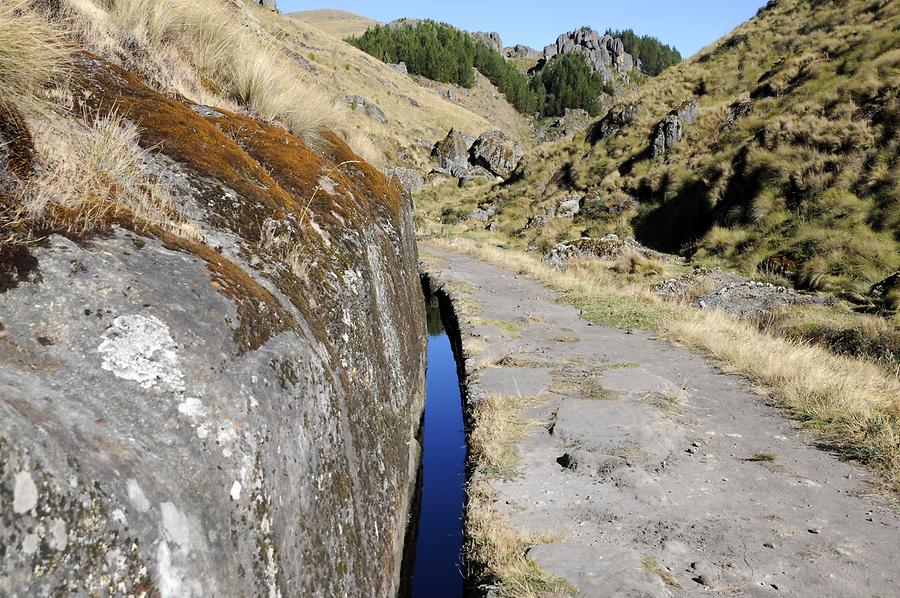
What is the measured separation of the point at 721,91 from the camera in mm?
24922

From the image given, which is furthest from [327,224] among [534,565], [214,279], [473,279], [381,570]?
[473,279]

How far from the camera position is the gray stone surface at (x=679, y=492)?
11.9ft

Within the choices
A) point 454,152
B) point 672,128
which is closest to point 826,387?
point 672,128

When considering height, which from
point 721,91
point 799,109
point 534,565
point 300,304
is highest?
point 721,91

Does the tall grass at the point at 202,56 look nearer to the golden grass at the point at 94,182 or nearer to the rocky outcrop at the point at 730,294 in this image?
the golden grass at the point at 94,182

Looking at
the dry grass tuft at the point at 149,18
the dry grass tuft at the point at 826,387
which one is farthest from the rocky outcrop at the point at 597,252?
the dry grass tuft at the point at 149,18

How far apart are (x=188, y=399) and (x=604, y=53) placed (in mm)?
156890

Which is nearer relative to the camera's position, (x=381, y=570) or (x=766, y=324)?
(x=381, y=570)

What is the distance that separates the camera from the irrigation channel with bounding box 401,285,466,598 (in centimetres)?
502

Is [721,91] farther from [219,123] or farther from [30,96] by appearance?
[30,96]

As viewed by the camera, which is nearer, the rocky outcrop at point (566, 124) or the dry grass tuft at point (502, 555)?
the dry grass tuft at point (502, 555)

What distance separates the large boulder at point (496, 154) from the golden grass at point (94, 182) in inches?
1779

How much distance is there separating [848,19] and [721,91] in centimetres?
526

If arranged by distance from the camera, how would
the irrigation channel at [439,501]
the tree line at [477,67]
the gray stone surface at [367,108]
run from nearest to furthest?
the irrigation channel at [439,501], the gray stone surface at [367,108], the tree line at [477,67]
